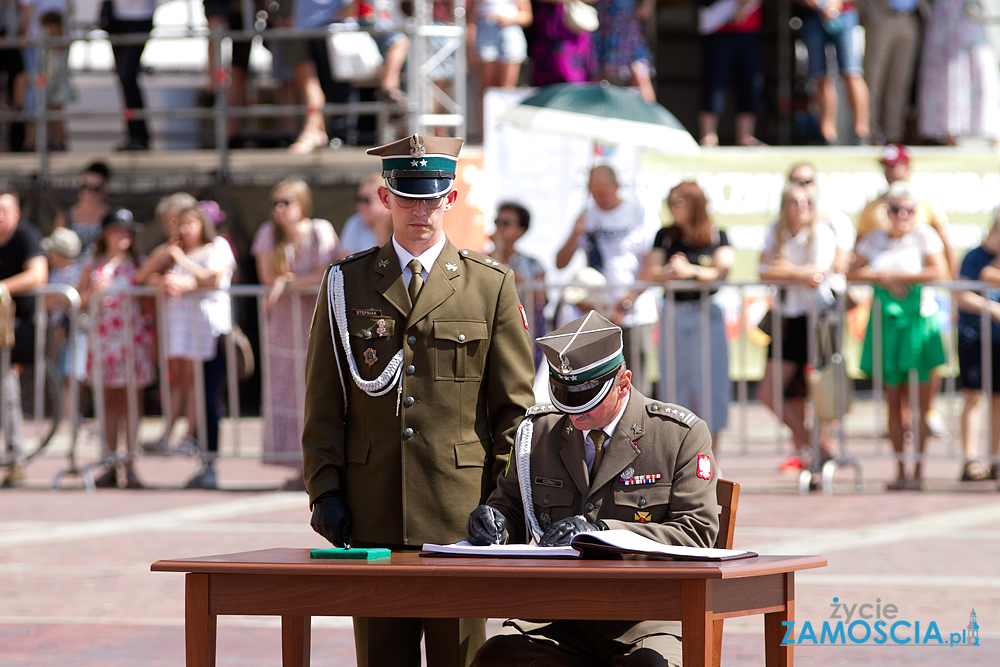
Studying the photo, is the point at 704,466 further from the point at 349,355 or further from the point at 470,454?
the point at 349,355

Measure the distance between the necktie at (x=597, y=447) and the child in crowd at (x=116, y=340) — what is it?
6.83 m

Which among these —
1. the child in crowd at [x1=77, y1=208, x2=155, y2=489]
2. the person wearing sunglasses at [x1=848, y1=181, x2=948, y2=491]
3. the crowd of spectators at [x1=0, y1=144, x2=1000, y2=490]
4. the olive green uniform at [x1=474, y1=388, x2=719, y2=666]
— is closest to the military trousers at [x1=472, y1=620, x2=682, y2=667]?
the olive green uniform at [x1=474, y1=388, x2=719, y2=666]

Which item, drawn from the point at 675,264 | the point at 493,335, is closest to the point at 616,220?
the point at 675,264

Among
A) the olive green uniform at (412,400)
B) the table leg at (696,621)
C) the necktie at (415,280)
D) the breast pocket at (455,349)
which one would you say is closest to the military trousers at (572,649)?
the olive green uniform at (412,400)

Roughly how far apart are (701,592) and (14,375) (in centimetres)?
835

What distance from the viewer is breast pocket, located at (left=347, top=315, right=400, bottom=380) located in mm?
4410

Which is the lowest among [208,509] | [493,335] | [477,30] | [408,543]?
[208,509]

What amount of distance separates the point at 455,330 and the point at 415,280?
7.7 inches

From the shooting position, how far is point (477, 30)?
525 inches

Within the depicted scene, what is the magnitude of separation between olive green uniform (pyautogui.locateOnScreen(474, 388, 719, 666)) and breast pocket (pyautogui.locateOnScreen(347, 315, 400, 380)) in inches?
19.2

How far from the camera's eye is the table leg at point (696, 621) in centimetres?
342

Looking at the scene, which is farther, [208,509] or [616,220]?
[616,220]

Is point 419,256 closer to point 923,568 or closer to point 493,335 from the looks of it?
point 493,335

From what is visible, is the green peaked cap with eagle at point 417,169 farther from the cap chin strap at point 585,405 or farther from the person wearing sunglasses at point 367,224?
the person wearing sunglasses at point 367,224
